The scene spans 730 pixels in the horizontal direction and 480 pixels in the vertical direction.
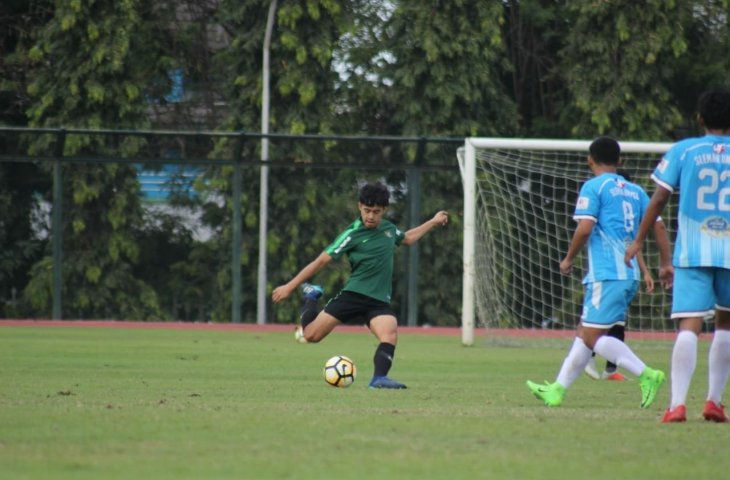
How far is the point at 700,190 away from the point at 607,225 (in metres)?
1.24

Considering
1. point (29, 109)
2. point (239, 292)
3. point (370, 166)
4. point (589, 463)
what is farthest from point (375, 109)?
point (589, 463)

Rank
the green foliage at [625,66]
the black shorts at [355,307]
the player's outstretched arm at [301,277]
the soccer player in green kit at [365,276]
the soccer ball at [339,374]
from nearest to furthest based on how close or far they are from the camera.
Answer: the player's outstretched arm at [301,277] → the soccer ball at [339,374] → the soccer player in green kit at [365,276] → the black shorts at [355,307] → the green foliage at [625,66]

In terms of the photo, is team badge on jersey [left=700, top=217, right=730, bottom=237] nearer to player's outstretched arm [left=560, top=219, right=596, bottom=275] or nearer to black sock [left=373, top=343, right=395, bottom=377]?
player's outstretched arm [left=560, top=219, right=596, bottom=275]

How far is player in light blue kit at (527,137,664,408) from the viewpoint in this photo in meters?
8.66

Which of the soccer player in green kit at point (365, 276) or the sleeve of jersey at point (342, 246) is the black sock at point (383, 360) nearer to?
the soccer player in green kit at point (365, 276)

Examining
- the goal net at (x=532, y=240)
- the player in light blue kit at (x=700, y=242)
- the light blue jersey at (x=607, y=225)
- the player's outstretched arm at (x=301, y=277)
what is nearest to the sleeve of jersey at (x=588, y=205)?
the light blue jersey at (x=607, y=225)

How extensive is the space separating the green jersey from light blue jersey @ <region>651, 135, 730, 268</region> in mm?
3241

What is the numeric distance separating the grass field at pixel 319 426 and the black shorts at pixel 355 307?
1.83 feet

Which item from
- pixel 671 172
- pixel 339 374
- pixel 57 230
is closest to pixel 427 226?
pixel 339 374

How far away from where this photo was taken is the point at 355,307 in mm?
10555

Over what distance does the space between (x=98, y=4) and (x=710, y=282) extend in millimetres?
17874

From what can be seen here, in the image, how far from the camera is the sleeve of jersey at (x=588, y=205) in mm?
8711

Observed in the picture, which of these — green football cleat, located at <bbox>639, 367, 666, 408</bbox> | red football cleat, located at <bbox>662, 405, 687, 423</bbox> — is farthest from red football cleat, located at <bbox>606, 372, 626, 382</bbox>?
red football cleat, located at <bbox>662, 405, 687, 423</bbox>

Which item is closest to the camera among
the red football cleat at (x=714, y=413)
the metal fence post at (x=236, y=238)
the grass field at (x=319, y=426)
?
the grass field at (x=319, y=426)
